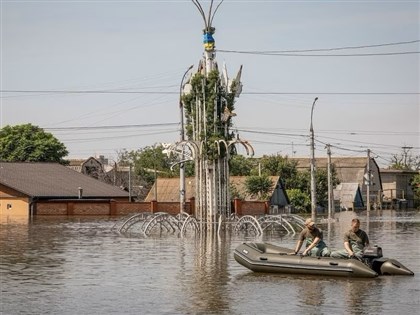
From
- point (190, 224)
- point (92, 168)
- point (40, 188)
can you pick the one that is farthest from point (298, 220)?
point (92, 168)

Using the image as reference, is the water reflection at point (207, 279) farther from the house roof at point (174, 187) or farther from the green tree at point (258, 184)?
the house roof at point (174, 187)

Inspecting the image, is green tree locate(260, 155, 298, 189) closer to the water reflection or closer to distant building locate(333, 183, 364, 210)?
distant building locate(333, 183, 364, 210)

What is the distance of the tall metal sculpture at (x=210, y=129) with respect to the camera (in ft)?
143

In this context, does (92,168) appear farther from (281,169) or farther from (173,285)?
(173,285)

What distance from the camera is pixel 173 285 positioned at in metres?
23.0

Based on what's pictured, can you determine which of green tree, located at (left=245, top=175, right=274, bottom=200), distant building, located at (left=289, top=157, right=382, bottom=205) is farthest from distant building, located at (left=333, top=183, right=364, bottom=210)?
green tree, located at (left=245, top=175, right=274, bottom=200)

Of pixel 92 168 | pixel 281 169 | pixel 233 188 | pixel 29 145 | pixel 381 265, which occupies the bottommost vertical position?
pixel 381 265

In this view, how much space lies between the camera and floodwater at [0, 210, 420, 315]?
1922cm

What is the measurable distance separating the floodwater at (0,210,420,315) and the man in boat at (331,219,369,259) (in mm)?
939

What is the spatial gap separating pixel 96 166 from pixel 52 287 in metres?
102

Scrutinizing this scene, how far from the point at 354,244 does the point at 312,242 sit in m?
1.09

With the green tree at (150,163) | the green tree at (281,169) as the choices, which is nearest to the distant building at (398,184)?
the green tree at (150,163)

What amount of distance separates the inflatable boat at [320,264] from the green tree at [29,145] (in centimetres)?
7607

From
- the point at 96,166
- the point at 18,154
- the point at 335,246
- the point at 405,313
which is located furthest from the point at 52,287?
the point at 96,166
